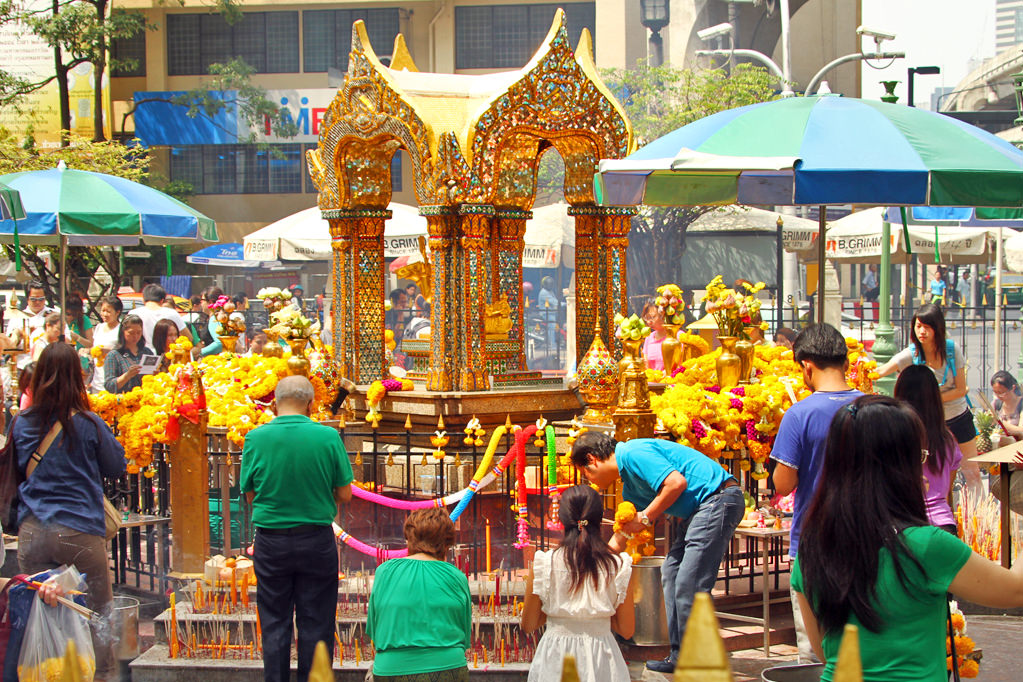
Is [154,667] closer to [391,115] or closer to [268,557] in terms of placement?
[268,557]

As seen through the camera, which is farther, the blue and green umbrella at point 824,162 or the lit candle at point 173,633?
the lit candle at point 173,633

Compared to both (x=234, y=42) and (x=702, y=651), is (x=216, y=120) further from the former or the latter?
(x=702, y=651)

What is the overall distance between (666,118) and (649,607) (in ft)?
74.5

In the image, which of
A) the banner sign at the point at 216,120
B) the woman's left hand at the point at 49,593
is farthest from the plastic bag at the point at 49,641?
the banner sign at the point at 216,120

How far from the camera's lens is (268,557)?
5742 mm

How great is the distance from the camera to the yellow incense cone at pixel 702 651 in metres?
1.72

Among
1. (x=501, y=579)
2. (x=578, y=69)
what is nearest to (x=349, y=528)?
(x=501, y=579)

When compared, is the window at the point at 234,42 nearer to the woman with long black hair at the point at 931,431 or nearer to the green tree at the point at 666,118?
the green tree at the point at 666,118

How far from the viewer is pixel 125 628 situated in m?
6.62

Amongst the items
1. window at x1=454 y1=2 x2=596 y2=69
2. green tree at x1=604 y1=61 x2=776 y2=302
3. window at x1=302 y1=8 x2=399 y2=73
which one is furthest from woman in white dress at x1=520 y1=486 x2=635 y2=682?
window at x1=302 y1=8 x2=399 y2=73

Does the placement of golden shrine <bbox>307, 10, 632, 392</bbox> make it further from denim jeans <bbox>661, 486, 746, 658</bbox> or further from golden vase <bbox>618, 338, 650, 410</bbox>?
denim jeans <bbox>661, 486, 746, 658</bbox>

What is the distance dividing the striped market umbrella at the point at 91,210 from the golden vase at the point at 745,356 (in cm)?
501

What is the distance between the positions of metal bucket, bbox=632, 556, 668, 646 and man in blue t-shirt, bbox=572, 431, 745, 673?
507 mm

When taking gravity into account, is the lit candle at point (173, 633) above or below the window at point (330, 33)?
below
